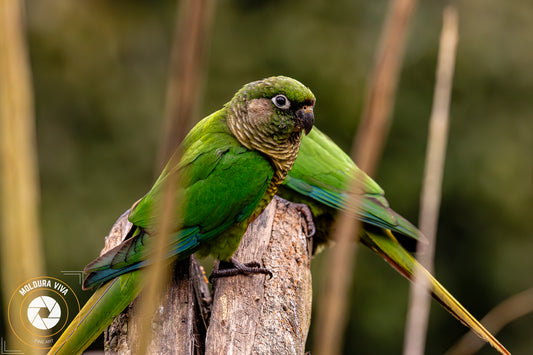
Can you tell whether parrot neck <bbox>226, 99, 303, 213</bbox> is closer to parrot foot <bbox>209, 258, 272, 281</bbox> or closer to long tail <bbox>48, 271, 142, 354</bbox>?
parrot foot <bbox>209, 258, 272, 281</bbox>

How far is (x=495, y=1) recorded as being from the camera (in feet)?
19.5

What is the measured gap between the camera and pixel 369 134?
0.62m

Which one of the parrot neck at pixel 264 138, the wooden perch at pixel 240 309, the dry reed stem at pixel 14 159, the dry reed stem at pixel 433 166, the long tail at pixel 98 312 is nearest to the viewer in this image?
the dry reed stem at pixel 14 159

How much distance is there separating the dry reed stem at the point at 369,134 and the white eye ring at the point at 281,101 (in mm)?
1635

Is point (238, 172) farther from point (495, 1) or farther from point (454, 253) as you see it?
point (495, 1)

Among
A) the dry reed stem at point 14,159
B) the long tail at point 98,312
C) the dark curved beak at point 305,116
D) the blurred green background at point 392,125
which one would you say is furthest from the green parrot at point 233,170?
the blurred green background at point 392,125

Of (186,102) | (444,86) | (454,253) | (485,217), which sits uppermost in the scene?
(485,217)

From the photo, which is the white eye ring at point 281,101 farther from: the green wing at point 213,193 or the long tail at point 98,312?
the long tail at point 98,312

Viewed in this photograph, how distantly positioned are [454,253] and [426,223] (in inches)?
220

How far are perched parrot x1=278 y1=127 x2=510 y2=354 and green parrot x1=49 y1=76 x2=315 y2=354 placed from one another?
64cm

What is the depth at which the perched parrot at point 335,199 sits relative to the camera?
9.66ft

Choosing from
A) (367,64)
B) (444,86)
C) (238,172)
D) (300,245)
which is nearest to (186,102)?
(444,86)

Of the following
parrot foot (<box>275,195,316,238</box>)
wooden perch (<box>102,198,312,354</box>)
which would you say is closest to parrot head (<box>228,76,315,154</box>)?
wooden perch (<box>102,198,312,354</box>)

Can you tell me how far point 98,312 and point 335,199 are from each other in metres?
1.57
